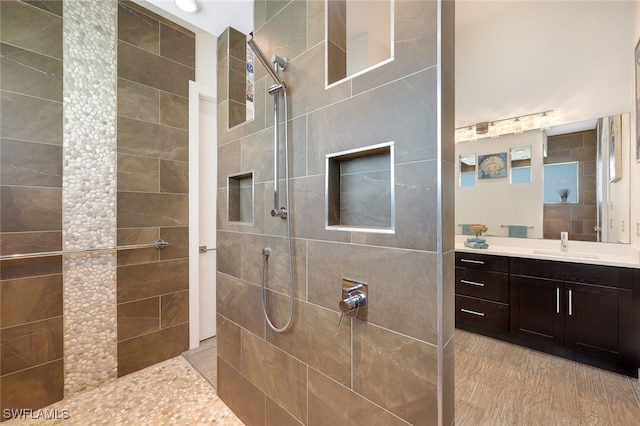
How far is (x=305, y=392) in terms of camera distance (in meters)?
1.29

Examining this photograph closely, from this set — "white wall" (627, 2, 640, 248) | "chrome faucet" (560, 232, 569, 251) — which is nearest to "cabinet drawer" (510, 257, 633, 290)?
"white wall" (627, 2, 640, 248)

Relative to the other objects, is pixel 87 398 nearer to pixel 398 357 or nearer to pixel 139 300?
pixel 139 300

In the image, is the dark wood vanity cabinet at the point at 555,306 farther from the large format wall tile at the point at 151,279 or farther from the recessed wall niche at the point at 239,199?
the large format wall tile at the point at 151,279

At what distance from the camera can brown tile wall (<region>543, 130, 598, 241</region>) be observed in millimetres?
2473

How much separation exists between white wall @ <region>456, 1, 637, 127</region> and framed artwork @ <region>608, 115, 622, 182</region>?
4.0 inches

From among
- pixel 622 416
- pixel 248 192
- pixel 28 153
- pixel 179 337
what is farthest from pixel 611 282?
pixel 28 153

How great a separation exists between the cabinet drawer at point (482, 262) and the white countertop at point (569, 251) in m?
0.05

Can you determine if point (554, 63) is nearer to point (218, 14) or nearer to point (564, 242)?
point (564, 242)

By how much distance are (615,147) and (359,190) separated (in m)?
2.77

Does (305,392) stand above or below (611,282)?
below

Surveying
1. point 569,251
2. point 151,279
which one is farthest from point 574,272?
point 151,279

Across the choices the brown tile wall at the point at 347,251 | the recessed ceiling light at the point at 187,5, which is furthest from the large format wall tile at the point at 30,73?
the brown tile wall at the point at 347,251

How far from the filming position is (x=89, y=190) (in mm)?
1961

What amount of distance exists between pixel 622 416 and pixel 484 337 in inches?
41.9
